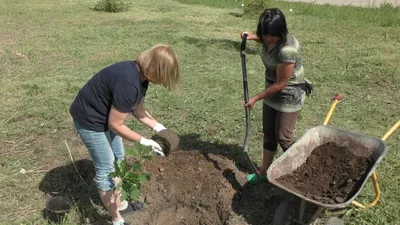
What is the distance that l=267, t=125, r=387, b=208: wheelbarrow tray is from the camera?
3.03 m

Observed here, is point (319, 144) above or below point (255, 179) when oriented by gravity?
above

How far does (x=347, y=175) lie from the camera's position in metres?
3.09

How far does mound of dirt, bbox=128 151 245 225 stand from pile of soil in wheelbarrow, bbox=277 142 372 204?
0.72 metres

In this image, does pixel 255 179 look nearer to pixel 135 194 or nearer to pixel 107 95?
pixel 135 194

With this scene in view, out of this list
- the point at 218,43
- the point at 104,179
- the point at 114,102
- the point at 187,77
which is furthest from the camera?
the point at 218,43

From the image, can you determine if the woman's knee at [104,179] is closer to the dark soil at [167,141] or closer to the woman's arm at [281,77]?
the dark soil at [167,141]

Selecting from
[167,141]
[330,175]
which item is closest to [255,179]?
[330,175]

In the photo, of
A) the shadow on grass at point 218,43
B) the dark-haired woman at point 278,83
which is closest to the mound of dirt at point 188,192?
the dark-haired woman at point 278,83

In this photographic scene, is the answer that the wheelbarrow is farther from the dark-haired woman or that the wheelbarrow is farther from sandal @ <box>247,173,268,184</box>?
sandal @ <box>247,173,268,184</box>

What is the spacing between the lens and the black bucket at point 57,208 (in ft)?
10.4

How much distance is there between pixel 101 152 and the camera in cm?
287

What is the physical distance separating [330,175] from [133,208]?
1.61 meters

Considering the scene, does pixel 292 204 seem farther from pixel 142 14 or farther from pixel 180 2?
pixel 180 2

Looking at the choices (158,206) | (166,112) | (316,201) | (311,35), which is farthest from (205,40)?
(316,201)
